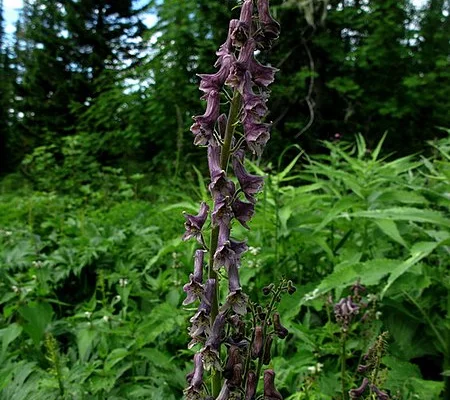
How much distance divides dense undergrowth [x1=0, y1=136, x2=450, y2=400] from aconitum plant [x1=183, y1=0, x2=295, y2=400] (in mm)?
418

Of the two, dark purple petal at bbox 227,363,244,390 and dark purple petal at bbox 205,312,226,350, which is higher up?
dark purple petal at bbox 205,312,226,350

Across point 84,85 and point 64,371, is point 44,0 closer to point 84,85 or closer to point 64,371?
point 84,85

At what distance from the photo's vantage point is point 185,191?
6.94 m

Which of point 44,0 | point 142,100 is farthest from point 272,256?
point 44,0

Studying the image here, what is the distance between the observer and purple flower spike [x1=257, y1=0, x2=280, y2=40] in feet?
3.93

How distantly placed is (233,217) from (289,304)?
1.54 metres

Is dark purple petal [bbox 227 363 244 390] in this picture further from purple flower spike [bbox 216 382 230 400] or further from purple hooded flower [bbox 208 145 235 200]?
purple hooded flower [bbox 208 145 235 200]

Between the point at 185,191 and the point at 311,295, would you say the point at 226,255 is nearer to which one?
the point at 311,295

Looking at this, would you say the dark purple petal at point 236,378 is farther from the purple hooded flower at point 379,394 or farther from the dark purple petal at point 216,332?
the purple hooded flower at point 379,394

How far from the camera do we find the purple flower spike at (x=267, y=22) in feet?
3.93

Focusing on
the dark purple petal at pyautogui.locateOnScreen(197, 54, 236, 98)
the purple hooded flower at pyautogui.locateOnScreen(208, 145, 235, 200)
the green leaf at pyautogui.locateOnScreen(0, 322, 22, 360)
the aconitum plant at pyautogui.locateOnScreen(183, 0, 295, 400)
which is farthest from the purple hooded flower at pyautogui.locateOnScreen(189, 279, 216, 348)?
the green leaf at pyautogui.locateOnScreen(0, 322, 22, 360)

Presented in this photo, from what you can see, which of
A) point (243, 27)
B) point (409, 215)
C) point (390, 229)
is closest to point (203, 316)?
point (243, 27)

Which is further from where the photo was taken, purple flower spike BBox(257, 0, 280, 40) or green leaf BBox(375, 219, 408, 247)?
green leaf BBox(375, 219, 408, 247)

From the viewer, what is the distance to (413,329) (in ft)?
8.87
